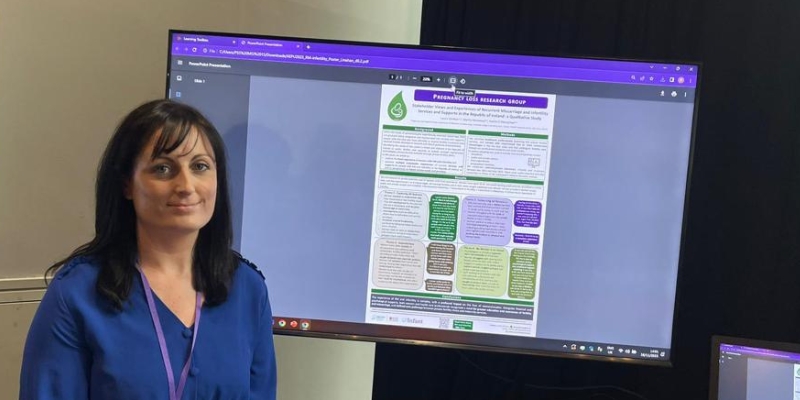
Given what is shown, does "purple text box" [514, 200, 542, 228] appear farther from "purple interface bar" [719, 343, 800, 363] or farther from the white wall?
the white wall

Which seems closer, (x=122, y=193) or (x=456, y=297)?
(x=122, y=193)

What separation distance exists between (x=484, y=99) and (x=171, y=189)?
77 cm

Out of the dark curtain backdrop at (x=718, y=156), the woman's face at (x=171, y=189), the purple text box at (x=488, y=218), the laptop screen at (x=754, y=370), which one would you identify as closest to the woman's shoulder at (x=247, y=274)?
the woman's face at (x=171, y=189)

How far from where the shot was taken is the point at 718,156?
5.55 feet

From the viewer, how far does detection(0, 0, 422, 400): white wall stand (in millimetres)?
1488

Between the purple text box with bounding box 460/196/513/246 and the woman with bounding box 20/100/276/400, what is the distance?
1.94ft

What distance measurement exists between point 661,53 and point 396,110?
2.66ft

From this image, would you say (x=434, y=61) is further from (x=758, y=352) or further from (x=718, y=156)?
(x=758, y=352)

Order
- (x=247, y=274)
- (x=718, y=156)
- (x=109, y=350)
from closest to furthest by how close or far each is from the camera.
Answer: (x=109, y=350)
(x=247, y=274)
(x=718, y=156)

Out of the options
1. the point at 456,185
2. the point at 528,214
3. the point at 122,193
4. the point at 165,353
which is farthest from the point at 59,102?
the point at 528,214

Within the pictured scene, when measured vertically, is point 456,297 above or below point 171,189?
below

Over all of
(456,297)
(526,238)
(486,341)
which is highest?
(526,238)

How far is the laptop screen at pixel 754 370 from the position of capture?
1.36m

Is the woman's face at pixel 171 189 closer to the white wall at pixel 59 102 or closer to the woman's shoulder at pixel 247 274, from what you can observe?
the woman's shoulder at pixel 247 274
